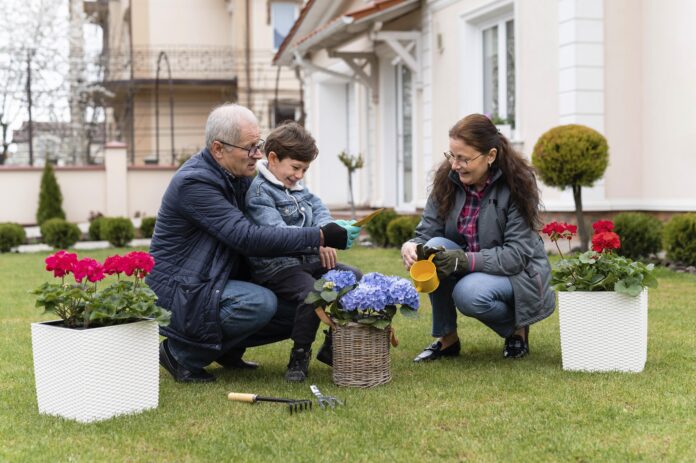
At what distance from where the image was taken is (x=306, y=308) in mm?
4234

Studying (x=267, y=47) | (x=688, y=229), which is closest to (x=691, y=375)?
(x=688, y=229)

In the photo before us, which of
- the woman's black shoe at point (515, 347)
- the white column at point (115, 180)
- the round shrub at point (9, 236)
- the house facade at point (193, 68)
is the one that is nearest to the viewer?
the woman's black shoe at point (515, 347)

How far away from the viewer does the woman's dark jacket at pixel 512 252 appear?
4.45 m

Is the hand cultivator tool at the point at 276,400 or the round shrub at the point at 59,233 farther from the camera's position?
the round shrub at the point at 59,233

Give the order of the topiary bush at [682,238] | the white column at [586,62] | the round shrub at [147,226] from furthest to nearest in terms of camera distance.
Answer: the round shrub at [147,226] < the white column at [586,62] < the topiary bush at [682,238]

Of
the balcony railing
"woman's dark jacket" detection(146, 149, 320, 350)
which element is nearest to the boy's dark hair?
"woman's dark jacket" detection(146, 149, 320, 350)

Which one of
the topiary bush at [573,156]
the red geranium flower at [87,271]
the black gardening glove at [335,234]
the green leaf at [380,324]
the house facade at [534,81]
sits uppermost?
the house facade at [534,81]

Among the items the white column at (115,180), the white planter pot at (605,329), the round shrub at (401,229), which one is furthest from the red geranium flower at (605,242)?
the white column at (115,180)

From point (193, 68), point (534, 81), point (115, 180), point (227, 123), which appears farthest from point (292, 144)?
point (193, 68)

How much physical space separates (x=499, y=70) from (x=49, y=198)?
9868mm

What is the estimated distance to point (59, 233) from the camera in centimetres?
1415

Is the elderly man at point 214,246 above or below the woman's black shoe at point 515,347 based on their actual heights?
above

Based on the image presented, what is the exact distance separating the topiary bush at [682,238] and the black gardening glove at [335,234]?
495 cm

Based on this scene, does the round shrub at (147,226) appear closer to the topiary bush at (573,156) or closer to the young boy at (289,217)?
the topiary bush at (573,156)
